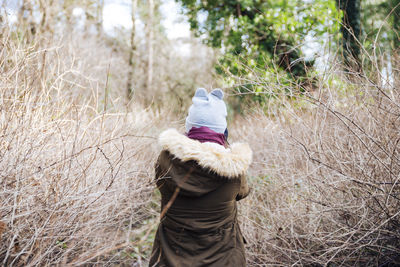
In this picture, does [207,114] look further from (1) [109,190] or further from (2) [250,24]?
(2) [250,24]

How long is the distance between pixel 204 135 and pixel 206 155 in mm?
225

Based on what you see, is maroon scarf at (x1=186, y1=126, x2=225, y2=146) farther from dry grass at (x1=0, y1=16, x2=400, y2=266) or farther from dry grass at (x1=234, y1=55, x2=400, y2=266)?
dry grass at (x1=234, y1=55, x2=400, y2=266)

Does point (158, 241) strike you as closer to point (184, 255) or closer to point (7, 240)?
point (184, 255)

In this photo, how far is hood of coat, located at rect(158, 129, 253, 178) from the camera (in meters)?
1.76

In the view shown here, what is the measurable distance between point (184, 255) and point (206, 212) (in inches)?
13.9

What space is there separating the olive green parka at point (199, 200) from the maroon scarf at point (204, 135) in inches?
2.4

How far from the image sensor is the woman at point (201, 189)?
1808 mm

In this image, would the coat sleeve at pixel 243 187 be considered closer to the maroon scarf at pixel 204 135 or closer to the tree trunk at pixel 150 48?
the maroon scarf at pixel 204 135

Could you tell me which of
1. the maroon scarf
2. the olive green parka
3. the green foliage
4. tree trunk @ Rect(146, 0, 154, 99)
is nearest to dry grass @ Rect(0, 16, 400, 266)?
the olive green parka

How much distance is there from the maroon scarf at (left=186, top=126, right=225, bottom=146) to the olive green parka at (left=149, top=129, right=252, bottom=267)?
62mm

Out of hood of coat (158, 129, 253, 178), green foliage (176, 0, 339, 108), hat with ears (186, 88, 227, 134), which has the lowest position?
hood of coat (158, 129, 253, 178)

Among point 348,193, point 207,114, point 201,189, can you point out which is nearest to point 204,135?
point 207,114

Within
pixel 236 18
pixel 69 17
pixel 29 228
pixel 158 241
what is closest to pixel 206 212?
pixel 158 241

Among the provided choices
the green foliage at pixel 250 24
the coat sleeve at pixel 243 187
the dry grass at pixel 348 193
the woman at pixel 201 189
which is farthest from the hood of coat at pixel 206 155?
the green foliage at pixel 250 24
